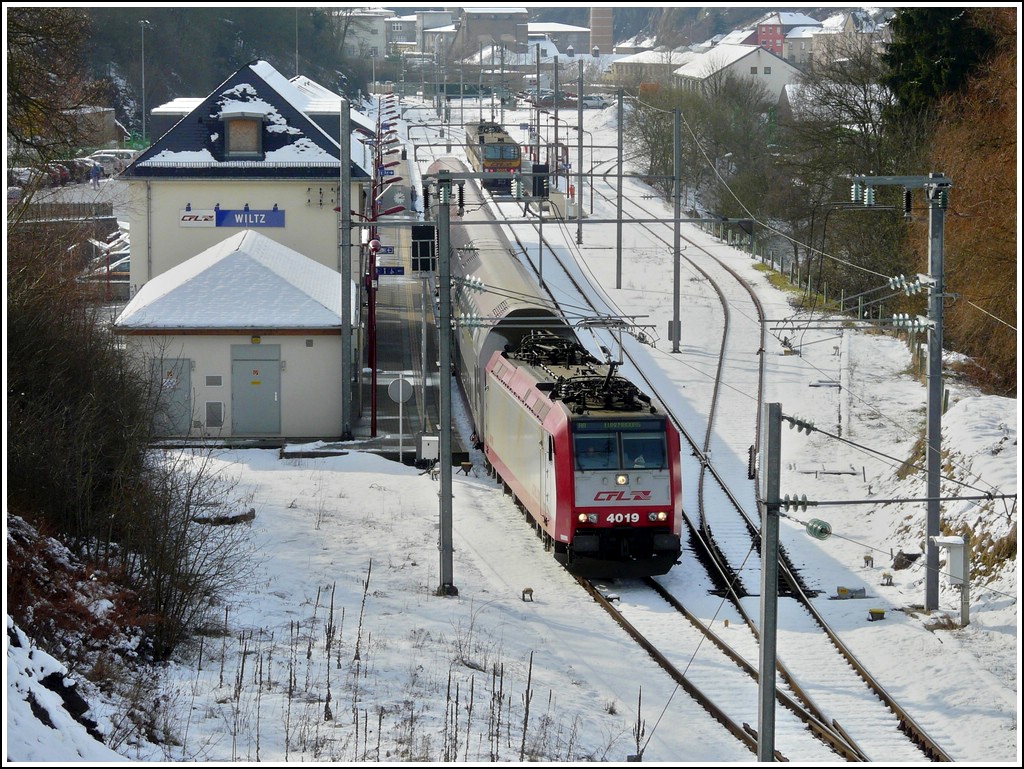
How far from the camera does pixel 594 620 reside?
59.1ft

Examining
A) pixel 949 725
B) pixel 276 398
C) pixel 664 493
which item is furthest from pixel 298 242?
pixel 949 725

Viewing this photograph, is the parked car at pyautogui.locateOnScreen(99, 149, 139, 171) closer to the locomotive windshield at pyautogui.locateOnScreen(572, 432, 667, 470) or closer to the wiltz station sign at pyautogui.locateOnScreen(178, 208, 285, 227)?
the wiltz station sign at pyautogui.locateOnScreen(178, 208, 285, 227)

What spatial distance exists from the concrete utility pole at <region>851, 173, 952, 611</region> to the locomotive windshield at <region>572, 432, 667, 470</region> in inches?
142

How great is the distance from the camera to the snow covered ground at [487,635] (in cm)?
1240

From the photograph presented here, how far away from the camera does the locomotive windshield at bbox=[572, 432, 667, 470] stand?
18953 millimetres

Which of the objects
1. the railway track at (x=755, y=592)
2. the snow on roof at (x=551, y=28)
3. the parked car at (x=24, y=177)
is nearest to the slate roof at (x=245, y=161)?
the parked car at (x=24, y=177)

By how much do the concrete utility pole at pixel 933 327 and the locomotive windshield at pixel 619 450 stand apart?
3614mm

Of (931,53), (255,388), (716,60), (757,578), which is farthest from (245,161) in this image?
(716,60)

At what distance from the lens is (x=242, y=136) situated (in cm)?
3631

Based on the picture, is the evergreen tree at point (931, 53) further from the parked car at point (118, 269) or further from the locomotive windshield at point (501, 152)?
the parked car at point (118, 269)

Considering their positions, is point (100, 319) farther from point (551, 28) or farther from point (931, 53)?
point (551, 28)

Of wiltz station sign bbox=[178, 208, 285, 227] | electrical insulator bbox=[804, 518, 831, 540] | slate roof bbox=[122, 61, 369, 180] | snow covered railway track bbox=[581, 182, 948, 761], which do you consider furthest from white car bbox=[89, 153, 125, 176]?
electrical insulator bbox=[804, 518, 831, 540]

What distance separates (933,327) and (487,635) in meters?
7.03

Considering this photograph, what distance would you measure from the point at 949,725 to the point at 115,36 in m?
71.6
